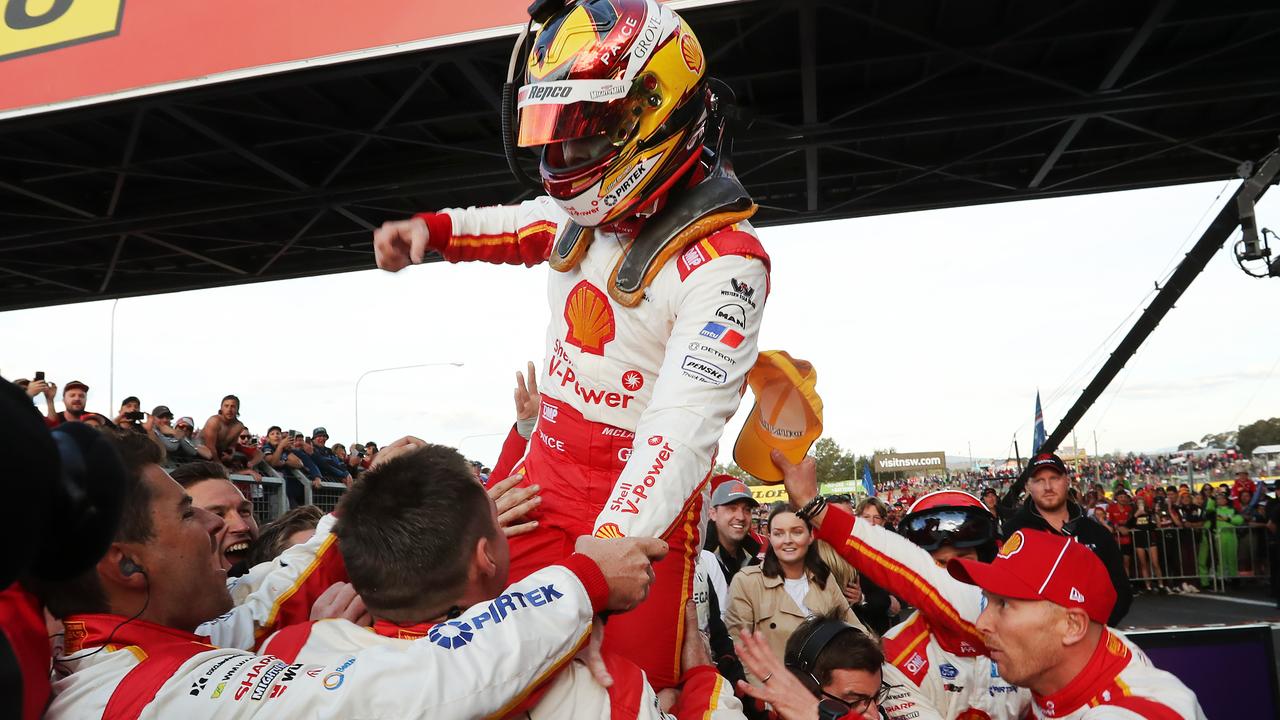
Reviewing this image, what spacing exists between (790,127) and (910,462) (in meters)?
71.3

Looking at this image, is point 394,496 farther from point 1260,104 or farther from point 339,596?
point 1260,104

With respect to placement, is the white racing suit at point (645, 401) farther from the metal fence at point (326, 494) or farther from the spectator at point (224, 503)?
the metal fence at point (326, 494)

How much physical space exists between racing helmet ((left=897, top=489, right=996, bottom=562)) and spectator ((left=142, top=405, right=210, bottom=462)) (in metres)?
7.27

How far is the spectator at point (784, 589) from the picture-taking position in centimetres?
613

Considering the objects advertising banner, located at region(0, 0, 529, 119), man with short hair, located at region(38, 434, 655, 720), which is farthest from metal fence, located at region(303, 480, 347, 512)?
man with short hair, located at region(38, 434, 655, 720)

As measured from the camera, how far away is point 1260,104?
40.0 ft

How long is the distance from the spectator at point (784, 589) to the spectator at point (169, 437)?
5968mm

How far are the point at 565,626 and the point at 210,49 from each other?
Answer: 8.78m

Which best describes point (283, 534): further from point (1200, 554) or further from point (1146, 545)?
point (1200, 554)

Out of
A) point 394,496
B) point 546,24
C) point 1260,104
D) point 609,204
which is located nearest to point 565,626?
point 394,496

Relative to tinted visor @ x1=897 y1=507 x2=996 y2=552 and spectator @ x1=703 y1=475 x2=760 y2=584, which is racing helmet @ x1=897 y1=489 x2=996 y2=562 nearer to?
tinted visor @ x1=897 y1=507 x2=996 y2=552

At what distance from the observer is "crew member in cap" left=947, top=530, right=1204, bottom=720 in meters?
3.10

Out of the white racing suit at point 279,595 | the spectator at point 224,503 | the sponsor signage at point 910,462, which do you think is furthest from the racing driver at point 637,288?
the sponsor signage at point 910,462

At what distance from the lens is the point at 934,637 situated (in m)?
4.27
